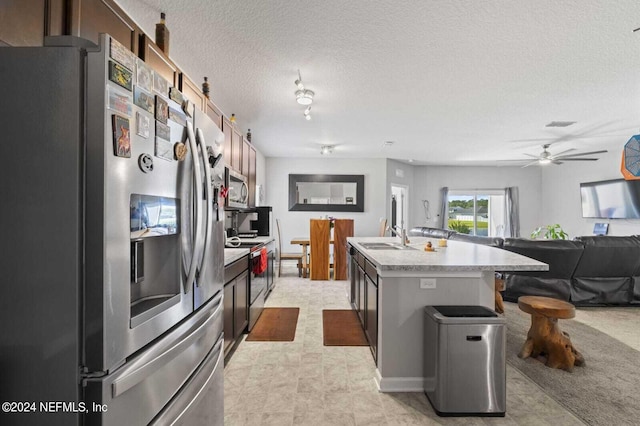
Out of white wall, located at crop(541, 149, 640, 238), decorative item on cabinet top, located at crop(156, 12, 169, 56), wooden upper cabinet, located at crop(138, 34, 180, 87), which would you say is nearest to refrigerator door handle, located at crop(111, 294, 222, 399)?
wooden upper cabinet, located at crop(138, 34, 180, 87)

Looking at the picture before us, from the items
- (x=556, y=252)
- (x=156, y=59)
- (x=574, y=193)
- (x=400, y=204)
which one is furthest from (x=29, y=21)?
(x=574, y=193)

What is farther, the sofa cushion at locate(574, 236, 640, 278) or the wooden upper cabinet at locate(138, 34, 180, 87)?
the sofa cushion at locate(574, 236, 640, 278)

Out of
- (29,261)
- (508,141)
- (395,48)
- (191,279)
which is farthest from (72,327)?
(508,141)

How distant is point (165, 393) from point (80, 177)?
0.77m

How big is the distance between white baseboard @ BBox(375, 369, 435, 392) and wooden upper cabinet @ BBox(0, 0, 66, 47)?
8.24 ft

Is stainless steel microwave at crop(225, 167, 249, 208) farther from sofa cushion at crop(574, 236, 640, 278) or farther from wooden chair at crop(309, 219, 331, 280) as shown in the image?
sofa cushion at crop(574, 236, 640, 278)

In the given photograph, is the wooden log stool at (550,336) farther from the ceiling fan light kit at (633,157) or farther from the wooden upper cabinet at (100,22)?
Result: the wooden upper cabinet at (100,22)

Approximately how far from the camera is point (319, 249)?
5.58 meters

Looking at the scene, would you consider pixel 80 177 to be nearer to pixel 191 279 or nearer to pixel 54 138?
pixel 54 138

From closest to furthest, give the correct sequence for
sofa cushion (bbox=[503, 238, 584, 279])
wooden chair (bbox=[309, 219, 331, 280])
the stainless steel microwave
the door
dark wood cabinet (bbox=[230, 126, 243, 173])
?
the stainless steel microwave < dark wood cabinet (bbox=[230, 126, 243, 173]) < sofa cushion (bbox=[503, 238, 584, 279]) < wooden chair (bbox=[309, 219, 331, 280]) < the door

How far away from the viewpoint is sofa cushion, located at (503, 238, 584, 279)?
373cm

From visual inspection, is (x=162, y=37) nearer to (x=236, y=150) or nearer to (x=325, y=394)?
(x=236, y=150)

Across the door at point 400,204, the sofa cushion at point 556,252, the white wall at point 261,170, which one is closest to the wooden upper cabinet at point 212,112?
the white wall at point 261,170

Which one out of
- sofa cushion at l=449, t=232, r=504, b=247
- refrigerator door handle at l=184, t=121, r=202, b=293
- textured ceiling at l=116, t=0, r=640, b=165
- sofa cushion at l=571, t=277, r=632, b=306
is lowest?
sofa cushion at l=571, t=277, r=632, b=306
